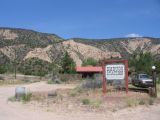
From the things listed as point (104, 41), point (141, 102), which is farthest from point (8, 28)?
point (141, 102)

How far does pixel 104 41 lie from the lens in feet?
Result: 452

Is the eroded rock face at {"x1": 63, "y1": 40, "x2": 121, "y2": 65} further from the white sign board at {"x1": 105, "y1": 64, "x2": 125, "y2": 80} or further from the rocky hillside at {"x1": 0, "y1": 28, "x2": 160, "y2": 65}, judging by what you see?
the white sign board at {"x1": 105, "y1": 64, "x2": 125, "y2": 80}

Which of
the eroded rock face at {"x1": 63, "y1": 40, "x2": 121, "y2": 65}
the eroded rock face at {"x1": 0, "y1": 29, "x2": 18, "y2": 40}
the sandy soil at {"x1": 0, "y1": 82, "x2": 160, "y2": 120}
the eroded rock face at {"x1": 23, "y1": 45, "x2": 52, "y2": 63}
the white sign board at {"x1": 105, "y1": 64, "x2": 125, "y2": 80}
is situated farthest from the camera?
the eroded rock face at {"x1": 63, "y1": 40, "x2": 121, "y2": 65}

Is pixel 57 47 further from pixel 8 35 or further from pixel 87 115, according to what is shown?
pixel 87 115

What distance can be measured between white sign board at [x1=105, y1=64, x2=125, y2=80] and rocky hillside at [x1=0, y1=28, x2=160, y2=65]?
88.5 m

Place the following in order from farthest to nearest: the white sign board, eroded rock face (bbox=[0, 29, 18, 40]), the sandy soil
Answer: eroded rock face (bbox=[0, 29, 18, 40]) < the white sign board < the sandy soil

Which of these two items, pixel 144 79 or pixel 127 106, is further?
pixel 144 79

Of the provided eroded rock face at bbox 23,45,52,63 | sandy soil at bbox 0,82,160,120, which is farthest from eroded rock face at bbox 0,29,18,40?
sandy soil at bbox 0,82,160,120

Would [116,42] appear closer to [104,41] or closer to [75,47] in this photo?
[104,41]

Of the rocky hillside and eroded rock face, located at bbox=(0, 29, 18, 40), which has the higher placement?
eroded rock face, located at bbox=(0, 29, 18, 40)

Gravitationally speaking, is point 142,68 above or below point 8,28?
below

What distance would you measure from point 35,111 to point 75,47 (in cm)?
11276

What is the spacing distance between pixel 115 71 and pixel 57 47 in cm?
9965

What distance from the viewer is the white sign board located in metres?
29.4
